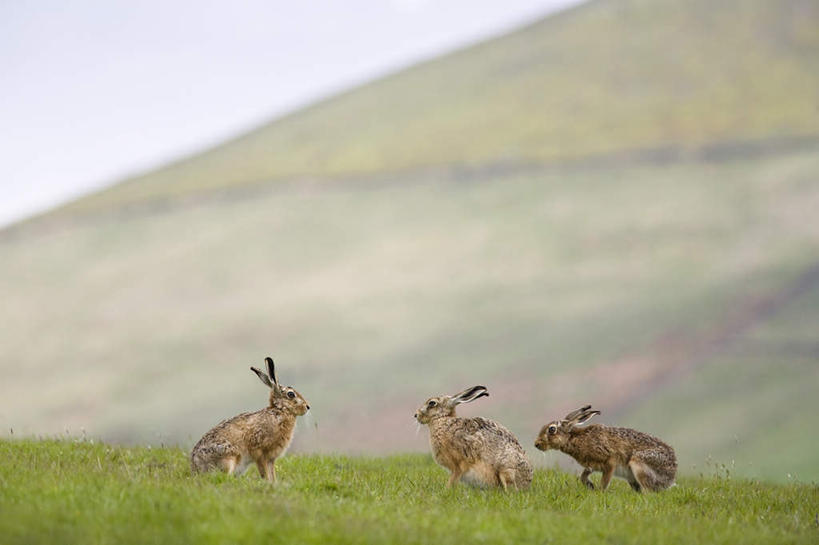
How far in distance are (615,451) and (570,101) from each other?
4724cm

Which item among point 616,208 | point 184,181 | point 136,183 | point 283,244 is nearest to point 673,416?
point 616,208

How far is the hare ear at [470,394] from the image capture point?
1445 centimetres

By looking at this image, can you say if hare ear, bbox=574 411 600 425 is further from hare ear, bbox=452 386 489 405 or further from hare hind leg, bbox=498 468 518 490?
hare hind leg, bbox=498 468 518 490

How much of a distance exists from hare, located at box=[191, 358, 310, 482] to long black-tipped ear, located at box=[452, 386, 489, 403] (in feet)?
7.10

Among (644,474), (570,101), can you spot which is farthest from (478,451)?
(570,101)

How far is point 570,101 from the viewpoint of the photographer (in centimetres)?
6031

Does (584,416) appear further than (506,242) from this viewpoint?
No

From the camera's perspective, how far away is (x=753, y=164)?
160ft

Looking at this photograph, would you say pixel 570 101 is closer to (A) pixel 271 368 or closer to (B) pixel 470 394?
(B) pixel 470 394

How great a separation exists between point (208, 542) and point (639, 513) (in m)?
5.72

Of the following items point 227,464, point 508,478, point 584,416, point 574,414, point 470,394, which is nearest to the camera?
point 227,464

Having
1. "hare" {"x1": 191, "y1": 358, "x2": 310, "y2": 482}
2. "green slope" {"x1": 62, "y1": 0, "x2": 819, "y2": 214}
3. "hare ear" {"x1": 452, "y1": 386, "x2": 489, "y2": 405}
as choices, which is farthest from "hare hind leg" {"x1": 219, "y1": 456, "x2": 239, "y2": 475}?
"green slope" {"x1": 62, "y1": 0, "x2": 819, "y2": 214}

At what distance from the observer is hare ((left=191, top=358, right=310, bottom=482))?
533 inches

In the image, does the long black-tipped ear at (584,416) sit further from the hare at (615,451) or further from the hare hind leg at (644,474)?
the hare hind leg at (644,474)
